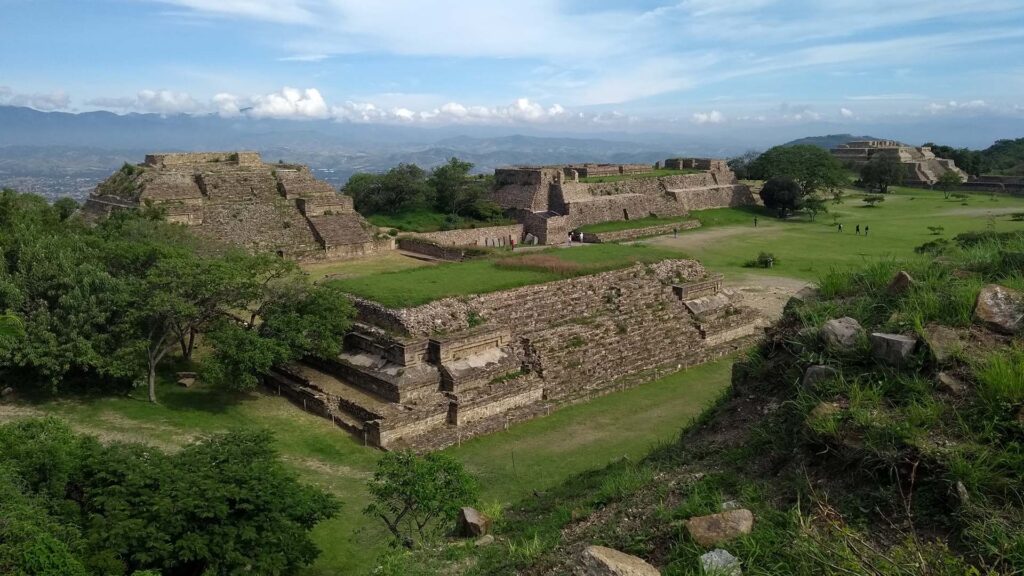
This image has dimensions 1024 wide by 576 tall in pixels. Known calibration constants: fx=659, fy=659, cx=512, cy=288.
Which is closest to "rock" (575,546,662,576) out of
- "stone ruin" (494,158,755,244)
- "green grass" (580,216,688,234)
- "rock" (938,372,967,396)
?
"rock" (938,372,967,396)

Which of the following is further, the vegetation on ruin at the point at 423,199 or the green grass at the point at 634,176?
the green grass at the point at 634,176

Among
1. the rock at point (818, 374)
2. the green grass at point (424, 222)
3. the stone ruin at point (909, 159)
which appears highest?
the stone ruin at point (909, 159)

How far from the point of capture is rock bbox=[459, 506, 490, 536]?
7.66 meters

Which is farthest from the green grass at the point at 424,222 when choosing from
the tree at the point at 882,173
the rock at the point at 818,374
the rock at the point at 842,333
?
the tree at the point at 882,173

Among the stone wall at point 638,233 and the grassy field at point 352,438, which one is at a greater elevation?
the stone wall at point 638,233

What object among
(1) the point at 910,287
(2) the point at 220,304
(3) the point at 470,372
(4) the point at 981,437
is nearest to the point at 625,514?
(4) the point at 981,437

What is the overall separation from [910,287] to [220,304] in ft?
46.1

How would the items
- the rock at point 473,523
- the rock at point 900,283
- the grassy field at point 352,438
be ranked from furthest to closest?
the grassy field at point 352,438
the rock at point 473,523
the rock at point 900,283

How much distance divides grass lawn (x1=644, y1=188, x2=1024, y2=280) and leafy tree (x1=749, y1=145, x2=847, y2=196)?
2.36m

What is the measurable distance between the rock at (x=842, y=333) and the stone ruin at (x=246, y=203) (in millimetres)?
23348

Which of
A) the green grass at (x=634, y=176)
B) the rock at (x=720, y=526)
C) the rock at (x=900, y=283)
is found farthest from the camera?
the green grass at (x=634, y=176)

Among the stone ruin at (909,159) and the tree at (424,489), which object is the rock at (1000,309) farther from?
the stone ruin at (909,159)

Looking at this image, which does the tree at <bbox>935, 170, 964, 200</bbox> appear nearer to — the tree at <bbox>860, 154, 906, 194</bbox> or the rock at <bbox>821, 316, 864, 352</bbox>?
the tree at <bbox>860, 154, 906, 194</bbox>

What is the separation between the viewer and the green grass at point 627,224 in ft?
124
